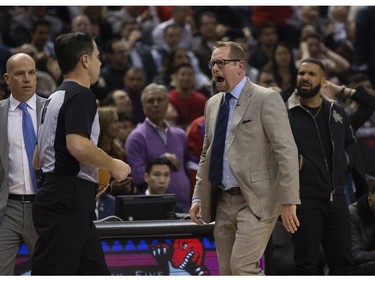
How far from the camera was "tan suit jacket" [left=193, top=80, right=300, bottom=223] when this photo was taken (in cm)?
638

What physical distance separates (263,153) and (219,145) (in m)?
Result: 0.32

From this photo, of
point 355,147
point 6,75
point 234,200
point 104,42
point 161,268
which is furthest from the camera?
point 104,42

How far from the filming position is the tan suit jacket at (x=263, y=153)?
638cm

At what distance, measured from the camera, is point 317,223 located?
8.13 metres

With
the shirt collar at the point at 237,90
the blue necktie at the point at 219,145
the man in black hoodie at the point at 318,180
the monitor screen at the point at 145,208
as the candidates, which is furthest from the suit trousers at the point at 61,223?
the man in black hoodie at the point at 318,180

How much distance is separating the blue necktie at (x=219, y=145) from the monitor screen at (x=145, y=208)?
167 cm

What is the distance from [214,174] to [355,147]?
2.54m

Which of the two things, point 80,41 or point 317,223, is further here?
point 317,223

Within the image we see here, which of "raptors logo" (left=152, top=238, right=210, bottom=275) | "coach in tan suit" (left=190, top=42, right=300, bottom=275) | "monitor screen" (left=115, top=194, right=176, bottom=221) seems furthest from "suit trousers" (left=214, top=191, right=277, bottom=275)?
"monitor screen" (left=115, top=194, right=176, bottom=221)

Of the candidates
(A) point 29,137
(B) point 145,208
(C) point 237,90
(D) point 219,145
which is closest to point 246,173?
(D) point 219,145

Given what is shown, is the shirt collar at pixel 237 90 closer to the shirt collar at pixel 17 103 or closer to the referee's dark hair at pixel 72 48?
the referee's dark hair at pixel 72 48

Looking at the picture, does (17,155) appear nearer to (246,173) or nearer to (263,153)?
(246,173)

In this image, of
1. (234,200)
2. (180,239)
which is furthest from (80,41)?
(180,239)
